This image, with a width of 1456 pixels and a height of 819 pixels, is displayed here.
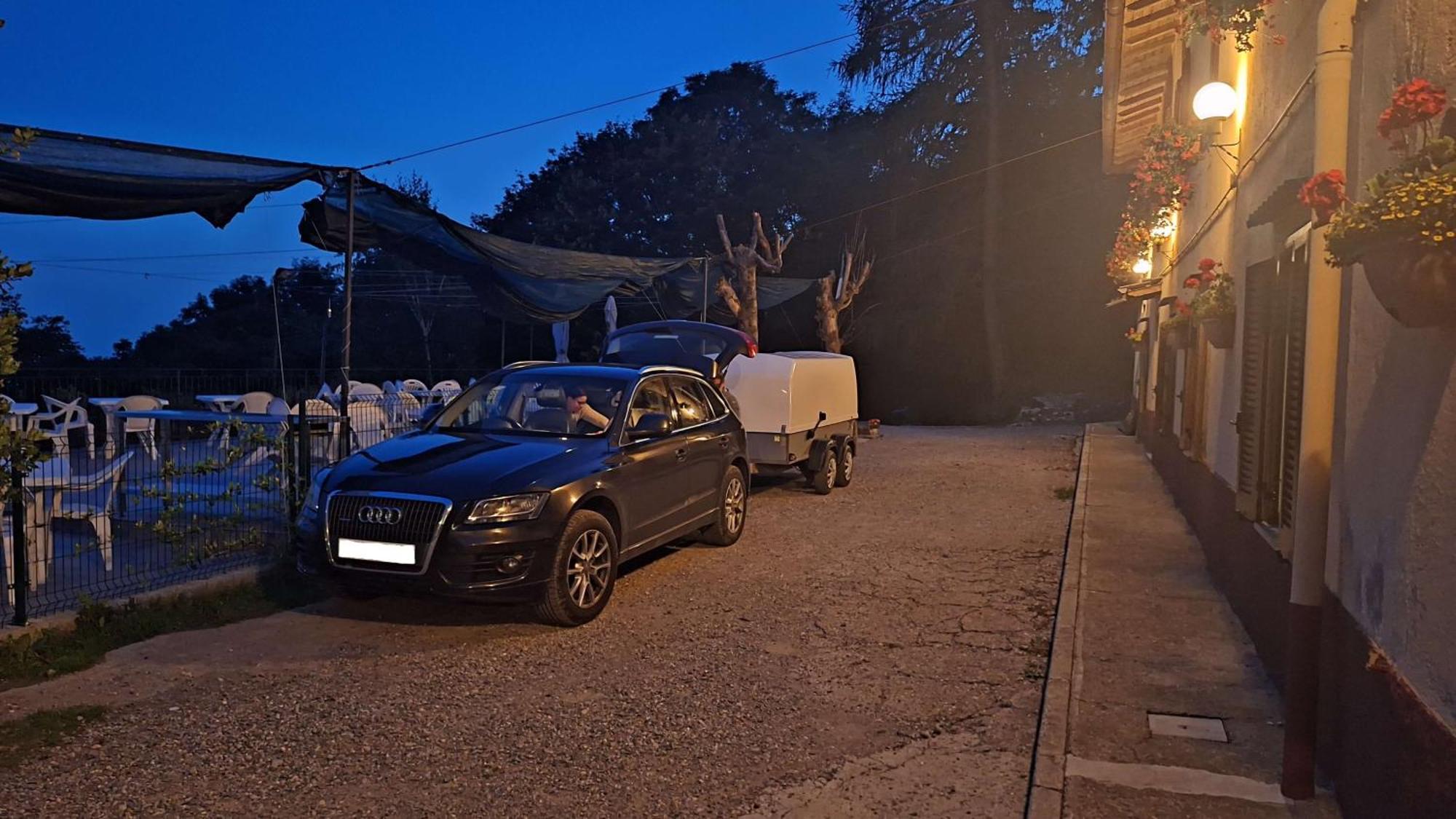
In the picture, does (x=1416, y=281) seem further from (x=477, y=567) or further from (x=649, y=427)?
(x=649, y=427)

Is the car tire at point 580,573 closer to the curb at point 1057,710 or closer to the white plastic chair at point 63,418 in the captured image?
the curb at point 1057,710

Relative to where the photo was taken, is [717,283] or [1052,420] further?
[1052,420]

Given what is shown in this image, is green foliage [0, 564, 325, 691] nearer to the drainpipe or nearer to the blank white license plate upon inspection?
the blank white license plate

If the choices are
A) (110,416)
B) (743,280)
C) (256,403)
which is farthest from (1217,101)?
(256,403)

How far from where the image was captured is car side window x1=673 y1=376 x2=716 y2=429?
8442 millimetres

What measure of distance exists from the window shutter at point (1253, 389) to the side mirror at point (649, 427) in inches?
155

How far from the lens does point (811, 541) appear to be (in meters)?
9.42

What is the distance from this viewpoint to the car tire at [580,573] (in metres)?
6.23

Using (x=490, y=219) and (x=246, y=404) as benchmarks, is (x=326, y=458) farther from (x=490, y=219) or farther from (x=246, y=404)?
(x=490, y=219)

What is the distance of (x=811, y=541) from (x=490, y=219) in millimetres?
31727

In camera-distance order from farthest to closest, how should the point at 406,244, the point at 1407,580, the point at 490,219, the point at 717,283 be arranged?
the point at 490,219
the point at 717,283
the point at 406,244
the point at 1407,580

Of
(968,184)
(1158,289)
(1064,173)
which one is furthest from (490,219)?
(1158,289)

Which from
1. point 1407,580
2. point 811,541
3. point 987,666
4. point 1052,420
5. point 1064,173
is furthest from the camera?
point 1064,173

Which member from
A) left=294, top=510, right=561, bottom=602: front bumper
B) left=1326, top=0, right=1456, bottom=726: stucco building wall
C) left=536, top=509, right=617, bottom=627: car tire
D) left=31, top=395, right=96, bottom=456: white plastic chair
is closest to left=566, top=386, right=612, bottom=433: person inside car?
left=536, top=509, right=617, bottom=627: car tire
